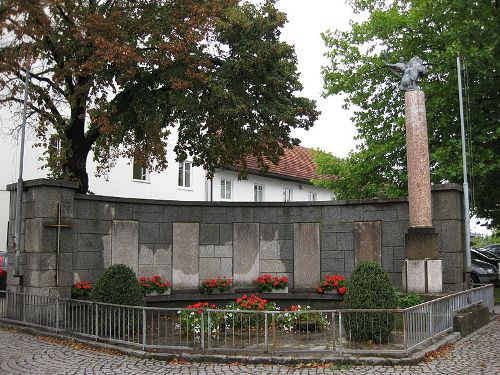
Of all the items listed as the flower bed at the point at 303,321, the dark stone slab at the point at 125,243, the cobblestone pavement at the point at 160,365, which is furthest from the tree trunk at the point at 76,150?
the flower bed at the point at 303,321

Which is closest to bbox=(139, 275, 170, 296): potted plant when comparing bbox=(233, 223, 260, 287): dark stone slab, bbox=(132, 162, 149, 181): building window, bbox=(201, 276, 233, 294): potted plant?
bbox=(201, 276, 233, 294): potted plant

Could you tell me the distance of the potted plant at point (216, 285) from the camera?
619 inches

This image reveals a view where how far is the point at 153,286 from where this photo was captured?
1507 centimetres

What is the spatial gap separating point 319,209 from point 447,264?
3.70 metres

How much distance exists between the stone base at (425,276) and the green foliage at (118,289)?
6.29 meters

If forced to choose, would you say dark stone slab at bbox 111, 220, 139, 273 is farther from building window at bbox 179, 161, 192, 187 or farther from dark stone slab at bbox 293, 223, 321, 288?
building window at bbox 179, 161, 192, 187

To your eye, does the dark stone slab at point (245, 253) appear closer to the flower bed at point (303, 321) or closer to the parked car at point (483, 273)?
the flower bed at point (303, 321)

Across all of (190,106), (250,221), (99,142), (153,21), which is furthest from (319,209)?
(99,142)

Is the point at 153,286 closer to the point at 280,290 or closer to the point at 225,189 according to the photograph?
the point at 280,290

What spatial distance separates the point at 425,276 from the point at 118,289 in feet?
22.9

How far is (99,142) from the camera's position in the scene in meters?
19.5

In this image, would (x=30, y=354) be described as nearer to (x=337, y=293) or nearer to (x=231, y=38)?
(x=337, y=293)

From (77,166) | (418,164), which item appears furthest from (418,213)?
(77,166)

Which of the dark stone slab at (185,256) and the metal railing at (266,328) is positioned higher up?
the dark stone slab at (185,256)
